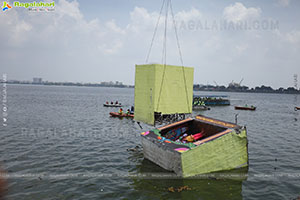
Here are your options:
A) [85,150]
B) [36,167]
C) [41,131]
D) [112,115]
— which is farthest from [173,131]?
[112,115]

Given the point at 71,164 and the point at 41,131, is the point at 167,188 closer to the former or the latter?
the point at 71,164

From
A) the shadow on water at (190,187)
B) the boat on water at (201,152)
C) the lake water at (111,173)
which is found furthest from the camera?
the boat on water at (201,152)

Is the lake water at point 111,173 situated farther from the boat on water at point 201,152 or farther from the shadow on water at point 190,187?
the boat on water at point 201,152

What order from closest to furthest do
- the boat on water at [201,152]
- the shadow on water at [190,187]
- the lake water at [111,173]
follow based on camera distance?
1. the shadow on water at [190,187]
2. the lake water at [111,173]
3. the boat on water at [201,152]

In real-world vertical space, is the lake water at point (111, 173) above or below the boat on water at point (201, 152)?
below

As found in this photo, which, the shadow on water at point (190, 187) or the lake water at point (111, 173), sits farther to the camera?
the lake water at point (111, 173)

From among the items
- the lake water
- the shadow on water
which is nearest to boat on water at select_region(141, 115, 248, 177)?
the shadow on water

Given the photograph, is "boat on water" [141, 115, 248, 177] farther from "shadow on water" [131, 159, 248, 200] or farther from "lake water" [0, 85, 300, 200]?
"lake water" [0, 85, 300, 200]

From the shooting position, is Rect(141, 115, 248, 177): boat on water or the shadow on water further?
Rect(141, 115, 248, 177): boat on water

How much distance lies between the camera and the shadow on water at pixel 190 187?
10.4 m

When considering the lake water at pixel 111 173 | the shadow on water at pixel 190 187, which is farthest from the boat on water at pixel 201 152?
the lake water at pixel 111 173

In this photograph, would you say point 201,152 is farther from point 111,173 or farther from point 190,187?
point 111,173

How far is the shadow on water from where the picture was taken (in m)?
10.4

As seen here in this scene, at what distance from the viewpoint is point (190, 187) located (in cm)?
1099
